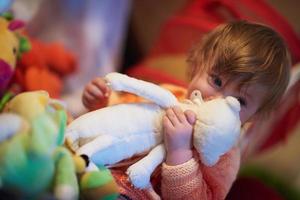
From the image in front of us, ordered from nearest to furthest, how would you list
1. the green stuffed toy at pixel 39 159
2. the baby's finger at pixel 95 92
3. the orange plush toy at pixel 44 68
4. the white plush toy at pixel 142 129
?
the green stuffed toy at pixel 39 159, the white plush toy at pixel 142 129, the baby's finger at pixel 95 92, the orange plush toy at pixel 44 68

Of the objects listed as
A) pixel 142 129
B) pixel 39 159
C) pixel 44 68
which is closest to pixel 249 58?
pixel 142 129

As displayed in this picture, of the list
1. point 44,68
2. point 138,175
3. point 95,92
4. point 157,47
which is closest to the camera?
point 138,175

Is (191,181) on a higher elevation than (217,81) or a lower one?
lower

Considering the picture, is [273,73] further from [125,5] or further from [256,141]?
[125,5]

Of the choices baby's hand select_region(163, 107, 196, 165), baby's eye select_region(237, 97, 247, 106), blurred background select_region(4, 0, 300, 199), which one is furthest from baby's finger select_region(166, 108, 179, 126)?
blurred background select_region(4, 0, 300, 199)

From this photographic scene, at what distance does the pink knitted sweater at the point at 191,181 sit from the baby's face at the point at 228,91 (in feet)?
0.26

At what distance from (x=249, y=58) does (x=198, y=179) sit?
0.58ft

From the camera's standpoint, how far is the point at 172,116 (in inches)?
23.3

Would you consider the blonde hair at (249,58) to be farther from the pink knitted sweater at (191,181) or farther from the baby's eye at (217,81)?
the pink knitted sweater at (191,181)

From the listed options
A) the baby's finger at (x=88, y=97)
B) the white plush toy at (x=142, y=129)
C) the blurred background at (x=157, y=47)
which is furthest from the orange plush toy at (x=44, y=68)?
the white plush toy at (x=142, y=129)

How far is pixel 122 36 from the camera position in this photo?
1293 millimetres

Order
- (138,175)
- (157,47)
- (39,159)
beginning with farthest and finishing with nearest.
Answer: (157,47) → (138,175) → (39,159)

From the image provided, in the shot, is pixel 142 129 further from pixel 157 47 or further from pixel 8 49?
pixel 157 47

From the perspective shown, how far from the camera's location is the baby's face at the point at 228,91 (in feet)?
2.06
